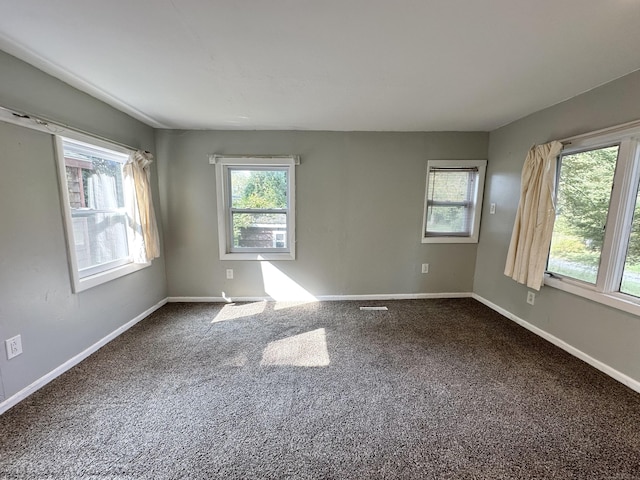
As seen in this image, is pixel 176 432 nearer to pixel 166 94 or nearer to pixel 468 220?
pixel 166 94

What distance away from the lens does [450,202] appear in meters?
3.42

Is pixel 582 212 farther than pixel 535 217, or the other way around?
pixel 535 217

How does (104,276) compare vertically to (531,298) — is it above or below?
above

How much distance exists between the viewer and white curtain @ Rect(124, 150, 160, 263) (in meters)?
2.63

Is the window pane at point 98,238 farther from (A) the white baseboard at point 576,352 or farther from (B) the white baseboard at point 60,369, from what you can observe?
(A) the white baseboard at point 576,352

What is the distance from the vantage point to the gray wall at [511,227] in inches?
73.3

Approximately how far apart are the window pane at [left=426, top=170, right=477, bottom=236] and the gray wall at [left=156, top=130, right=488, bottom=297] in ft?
0.61

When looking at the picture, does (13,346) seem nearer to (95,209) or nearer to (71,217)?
(71,217)

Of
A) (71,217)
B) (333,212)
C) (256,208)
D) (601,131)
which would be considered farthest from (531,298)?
(71,217)

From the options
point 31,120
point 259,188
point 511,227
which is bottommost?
point 511,227

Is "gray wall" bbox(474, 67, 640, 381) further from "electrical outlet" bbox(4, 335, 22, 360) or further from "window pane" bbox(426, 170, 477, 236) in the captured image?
"electrical outlet" bbox(4, 335, 22, 360)

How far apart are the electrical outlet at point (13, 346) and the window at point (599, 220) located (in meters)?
4.19

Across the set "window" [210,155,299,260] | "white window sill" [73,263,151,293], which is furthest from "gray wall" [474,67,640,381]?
"white window sill" [73,263,151,293]

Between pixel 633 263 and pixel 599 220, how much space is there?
0.39 meters
